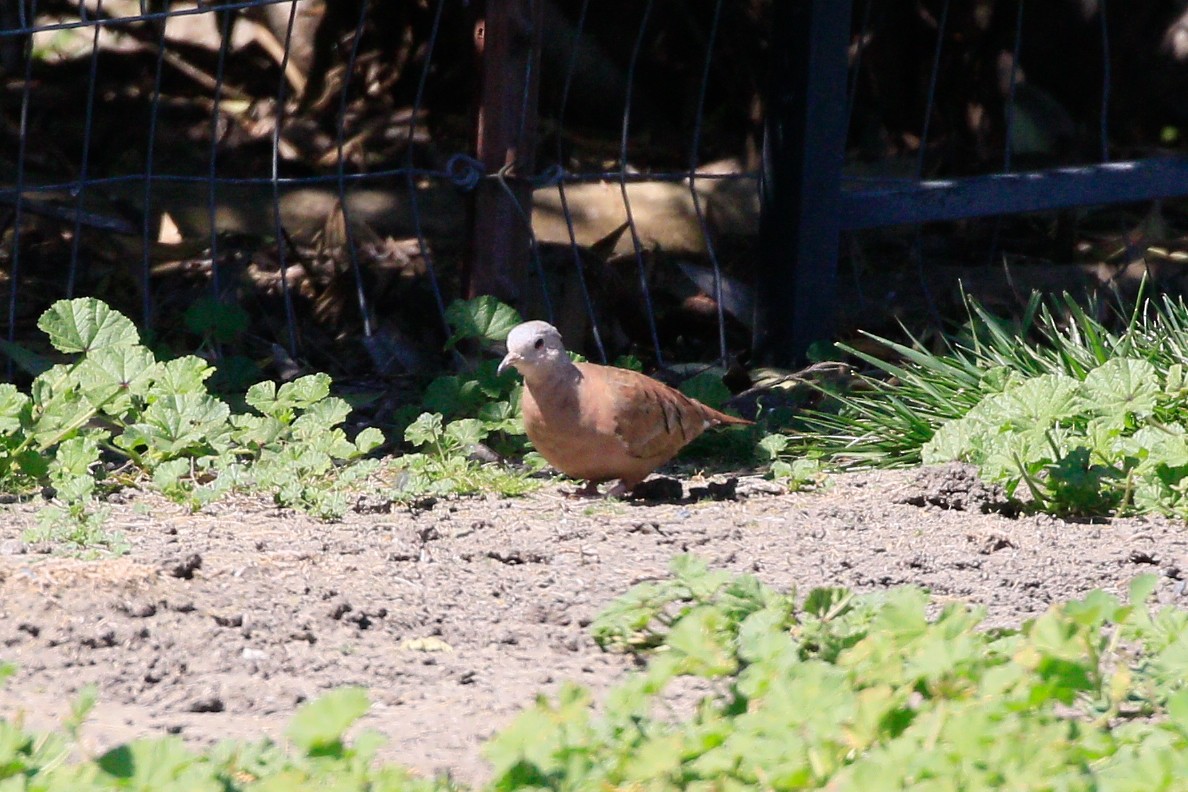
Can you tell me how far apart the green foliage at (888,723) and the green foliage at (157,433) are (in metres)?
1.83

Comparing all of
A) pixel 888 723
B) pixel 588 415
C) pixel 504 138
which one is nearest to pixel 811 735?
pixel 888 723

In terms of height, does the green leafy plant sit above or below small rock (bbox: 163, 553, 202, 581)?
above

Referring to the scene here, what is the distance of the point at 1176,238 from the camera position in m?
7.75

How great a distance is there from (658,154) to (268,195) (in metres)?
2.25

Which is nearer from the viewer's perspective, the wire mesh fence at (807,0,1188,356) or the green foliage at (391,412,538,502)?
the green foliage at (391,412,538,502)

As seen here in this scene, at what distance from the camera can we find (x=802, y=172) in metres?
5.84

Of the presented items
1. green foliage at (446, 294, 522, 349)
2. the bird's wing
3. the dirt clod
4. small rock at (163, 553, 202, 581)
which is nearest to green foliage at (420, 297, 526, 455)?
green foliage at (446, 294, 522, 349)

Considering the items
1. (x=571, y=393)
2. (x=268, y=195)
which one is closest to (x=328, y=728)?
(x=571, y=393)

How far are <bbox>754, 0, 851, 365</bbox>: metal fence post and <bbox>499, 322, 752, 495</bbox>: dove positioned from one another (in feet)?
5.32

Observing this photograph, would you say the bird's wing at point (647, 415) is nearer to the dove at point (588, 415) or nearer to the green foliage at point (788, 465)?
the dove at point (588, 415)

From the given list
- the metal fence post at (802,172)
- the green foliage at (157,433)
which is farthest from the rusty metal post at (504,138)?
the green foliage at (157,433)

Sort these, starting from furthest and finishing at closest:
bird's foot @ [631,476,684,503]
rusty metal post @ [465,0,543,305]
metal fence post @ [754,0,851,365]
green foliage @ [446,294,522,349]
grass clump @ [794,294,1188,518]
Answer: metal fence post @ [754,0,851,365], rusty metal post @ [465,0,543,305], green foliage @ [446,294,522,349], bird's foot @ [631,476,684,503], grass clump @ [794,294,1188,518]

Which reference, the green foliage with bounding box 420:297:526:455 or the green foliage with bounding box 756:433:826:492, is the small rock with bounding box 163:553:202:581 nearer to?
the green foliage with bounding box 420:297:526:455

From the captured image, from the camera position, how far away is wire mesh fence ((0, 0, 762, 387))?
18.5 feet
